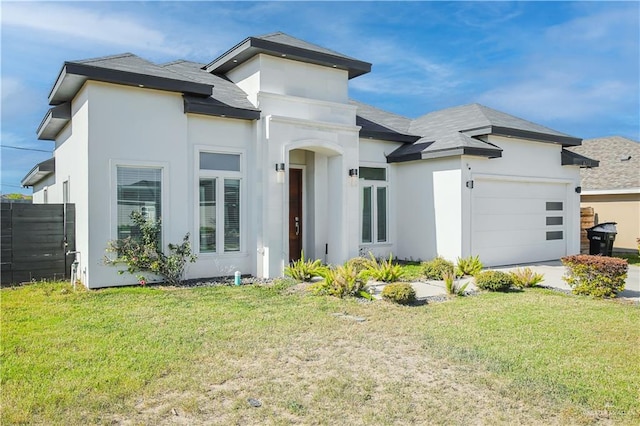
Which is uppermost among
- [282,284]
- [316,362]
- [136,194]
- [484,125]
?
[484,125]

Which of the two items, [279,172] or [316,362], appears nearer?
[316,362]

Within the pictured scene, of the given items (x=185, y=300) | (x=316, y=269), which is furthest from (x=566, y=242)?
(x=185, y=300)

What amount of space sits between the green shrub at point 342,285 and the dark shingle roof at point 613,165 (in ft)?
51.0

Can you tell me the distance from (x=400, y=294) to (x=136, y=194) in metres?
6.05

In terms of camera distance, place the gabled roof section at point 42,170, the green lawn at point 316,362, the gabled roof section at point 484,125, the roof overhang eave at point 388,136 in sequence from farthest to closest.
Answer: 1. the gabled roof section at point 42,170
2. the roof overhang eave at point 388,136
3. the gabled roof section at point 484,125
4. the green lawn at point 316,362

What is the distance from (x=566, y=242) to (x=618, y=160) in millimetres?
8667

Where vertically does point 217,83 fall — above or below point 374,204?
above

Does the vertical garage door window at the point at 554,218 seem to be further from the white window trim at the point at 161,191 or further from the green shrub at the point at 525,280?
the white window trim at the point at 161,191

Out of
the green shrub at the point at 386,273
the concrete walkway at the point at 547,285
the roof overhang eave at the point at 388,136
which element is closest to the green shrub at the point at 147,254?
the green shrub at the point at 386,273

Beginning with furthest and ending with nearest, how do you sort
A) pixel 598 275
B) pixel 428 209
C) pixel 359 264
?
1. pixel 428 209
2. pixel 359 264
3. pixel 598 275

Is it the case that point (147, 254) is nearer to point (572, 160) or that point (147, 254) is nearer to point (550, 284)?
point (550, 284)

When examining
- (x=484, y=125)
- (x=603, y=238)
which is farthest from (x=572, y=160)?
(x=484, y=125)

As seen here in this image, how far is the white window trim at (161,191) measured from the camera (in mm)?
9406

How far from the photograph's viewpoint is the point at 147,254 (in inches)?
377
